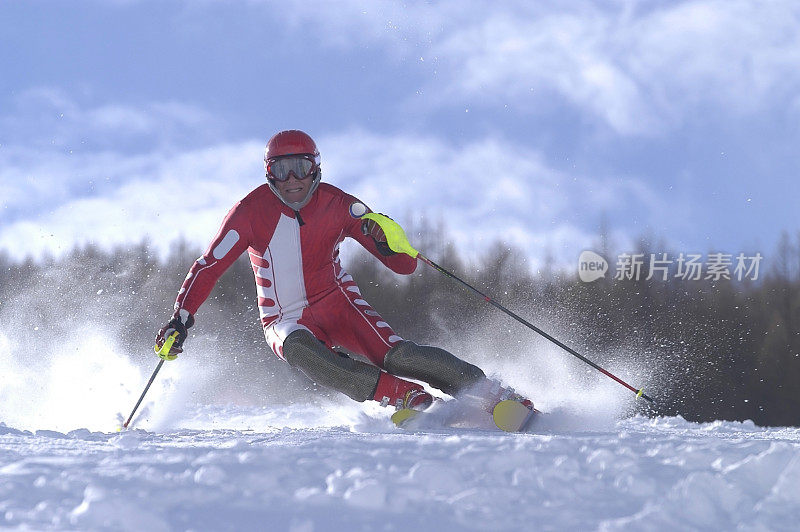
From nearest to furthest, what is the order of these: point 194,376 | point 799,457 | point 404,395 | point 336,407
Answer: point 799,457
point 404,395
point 336,407
point 194,376

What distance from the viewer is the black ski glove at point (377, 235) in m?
4.45

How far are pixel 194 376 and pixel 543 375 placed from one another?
2.87m

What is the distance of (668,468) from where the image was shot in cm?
225

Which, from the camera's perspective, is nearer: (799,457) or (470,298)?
(799,457)

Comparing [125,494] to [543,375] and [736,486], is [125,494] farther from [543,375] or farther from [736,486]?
[543,375]

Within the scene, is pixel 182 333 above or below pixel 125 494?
above

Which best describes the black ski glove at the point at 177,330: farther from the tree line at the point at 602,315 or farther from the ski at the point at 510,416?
the tree line at the point at 602,315

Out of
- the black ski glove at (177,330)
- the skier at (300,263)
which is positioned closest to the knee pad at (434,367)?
the skier at (300,263)

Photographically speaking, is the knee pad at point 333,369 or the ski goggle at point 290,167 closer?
the knee pad at point 333,369

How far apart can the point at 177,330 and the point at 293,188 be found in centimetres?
105

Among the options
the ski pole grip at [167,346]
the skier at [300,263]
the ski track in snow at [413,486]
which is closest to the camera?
the ski track in snow at [413,486]

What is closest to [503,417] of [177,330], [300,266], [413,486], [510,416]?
[510,416]

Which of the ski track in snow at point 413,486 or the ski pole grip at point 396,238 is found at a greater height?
the ski pole grip at point 396,238

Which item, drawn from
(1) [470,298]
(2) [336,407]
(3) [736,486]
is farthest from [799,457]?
(1) [470,298]
